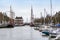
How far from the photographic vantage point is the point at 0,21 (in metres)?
129

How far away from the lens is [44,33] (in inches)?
1781

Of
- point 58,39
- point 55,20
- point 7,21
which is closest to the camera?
point 58,39

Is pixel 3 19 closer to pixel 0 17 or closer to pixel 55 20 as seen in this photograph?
pixel 0 17

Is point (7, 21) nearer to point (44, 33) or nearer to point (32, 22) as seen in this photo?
point (32, 22)

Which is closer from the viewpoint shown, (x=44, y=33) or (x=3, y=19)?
(x=44, y=33)

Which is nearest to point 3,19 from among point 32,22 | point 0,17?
point 0,17

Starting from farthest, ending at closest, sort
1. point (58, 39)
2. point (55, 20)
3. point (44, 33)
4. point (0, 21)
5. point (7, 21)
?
point (7, 21)
point (0, 21)
point (55, 20)
point (44, 33)
point (58, 39)

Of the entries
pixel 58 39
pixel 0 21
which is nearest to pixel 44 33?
pixel 58 39

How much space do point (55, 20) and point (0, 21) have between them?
43798mm

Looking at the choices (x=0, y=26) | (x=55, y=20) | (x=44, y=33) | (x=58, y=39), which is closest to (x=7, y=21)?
(x=0, y=26)

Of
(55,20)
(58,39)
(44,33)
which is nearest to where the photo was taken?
(58,39)

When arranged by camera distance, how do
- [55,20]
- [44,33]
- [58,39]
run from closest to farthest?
[58,39] < [44,33] < [55,20]

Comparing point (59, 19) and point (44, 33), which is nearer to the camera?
point (44, 33)

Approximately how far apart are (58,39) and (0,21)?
108 meters
